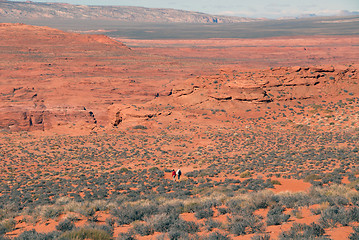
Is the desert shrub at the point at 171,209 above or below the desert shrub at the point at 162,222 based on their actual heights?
below

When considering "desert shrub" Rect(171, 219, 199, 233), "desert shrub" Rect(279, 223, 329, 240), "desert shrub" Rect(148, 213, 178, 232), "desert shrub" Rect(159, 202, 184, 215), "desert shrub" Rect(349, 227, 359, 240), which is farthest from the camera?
"desert shrub" Rect(159, 202, 184, 215)

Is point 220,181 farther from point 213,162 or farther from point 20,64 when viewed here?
point 20,64

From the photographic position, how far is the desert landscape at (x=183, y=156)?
10.1m

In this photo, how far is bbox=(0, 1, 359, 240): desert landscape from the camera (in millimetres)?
10094

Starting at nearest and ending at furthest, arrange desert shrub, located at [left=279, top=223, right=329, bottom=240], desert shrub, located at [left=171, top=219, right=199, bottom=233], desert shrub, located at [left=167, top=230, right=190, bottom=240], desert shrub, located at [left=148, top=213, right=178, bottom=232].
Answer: desert shrub, located at [left=279, top=223, right=329, bottom=240]
desert shrub, located at [left=167, top=230, right=190, bottom=240]
desert shrub, located at [left=171, top=219, right=199, bottom=233]
desert shrub, located at [left=148, top=213, right=178, bottom=232]

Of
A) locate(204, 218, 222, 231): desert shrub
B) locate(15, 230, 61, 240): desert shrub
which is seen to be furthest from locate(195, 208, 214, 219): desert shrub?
locate(15, 230, 61, 240): desert shrub

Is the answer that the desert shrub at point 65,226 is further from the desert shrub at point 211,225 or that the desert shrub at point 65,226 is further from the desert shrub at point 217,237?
the desert shrub at point 217,237

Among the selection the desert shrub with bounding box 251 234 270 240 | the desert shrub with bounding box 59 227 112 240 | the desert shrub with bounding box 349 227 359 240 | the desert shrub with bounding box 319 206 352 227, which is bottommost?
the desert shrub with bounding box 59 227 112 240

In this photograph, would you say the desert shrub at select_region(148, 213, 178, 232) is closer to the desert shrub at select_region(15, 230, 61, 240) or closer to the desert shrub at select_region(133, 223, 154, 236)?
the desert shrub at select_region(133, 223, 154, 236)

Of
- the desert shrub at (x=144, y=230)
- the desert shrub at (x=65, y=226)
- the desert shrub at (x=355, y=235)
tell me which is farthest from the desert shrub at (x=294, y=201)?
the desert shrub at (x=65, y=226)

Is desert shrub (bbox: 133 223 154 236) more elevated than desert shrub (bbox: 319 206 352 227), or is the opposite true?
desert shrub (bbox: 319 206 352 227)

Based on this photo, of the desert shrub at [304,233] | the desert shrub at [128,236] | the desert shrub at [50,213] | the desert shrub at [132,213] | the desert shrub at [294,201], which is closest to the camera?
the desert shrub at [304,233]

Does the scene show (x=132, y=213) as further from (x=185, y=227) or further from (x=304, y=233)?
(x=304, y=233)

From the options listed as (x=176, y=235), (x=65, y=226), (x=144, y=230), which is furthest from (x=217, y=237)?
(x=65, y=226)
